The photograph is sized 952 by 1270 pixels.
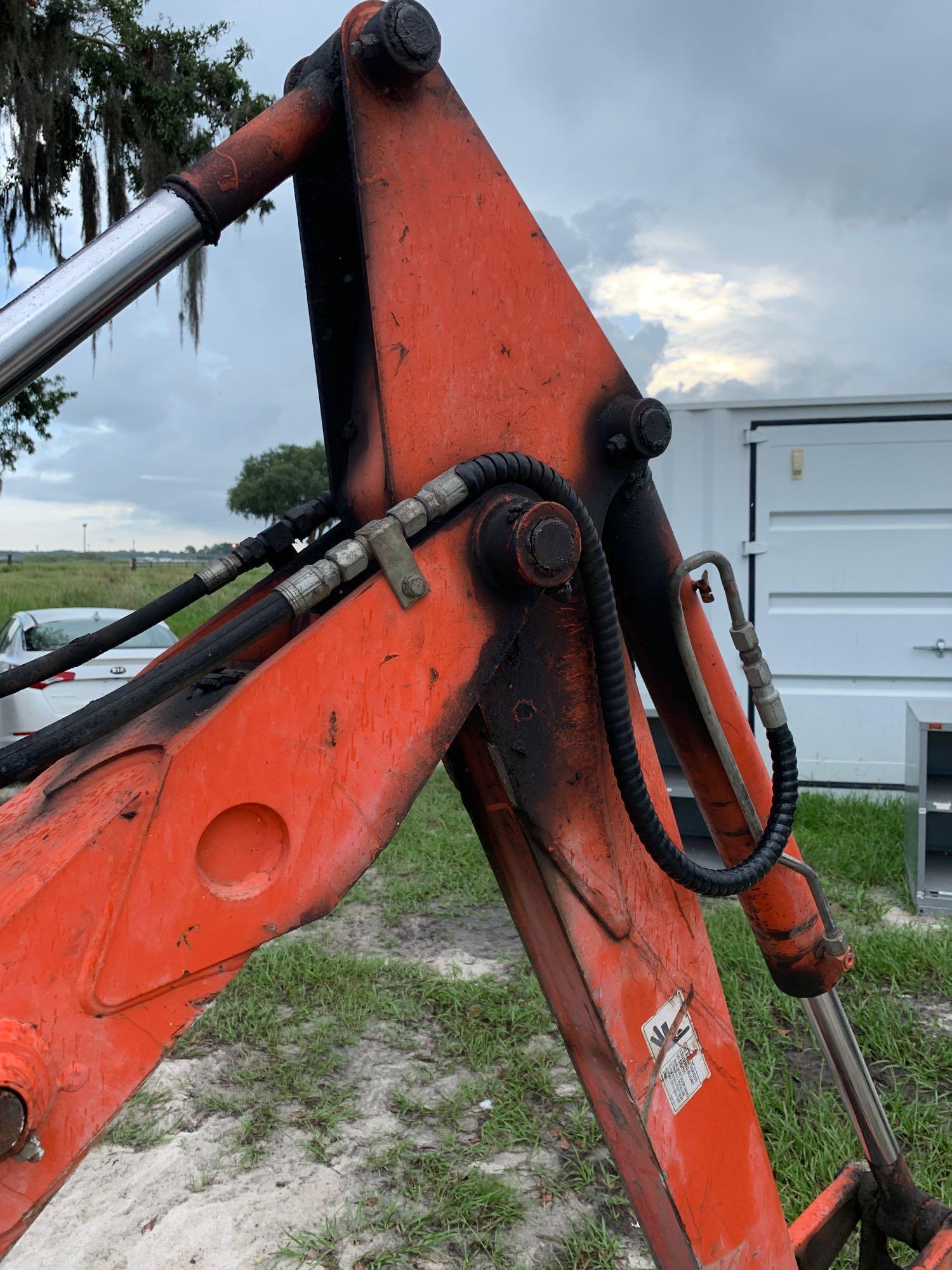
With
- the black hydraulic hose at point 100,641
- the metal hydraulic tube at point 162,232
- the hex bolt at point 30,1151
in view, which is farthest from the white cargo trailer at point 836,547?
the hex bolt at point 30,1151

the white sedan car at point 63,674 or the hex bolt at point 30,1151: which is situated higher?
the white sedan car at point 63,674

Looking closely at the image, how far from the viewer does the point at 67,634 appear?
7.31 meters

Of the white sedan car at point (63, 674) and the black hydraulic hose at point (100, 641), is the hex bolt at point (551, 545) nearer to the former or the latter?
the black hydraulic hose at point (100, 641)

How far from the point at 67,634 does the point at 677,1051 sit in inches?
269

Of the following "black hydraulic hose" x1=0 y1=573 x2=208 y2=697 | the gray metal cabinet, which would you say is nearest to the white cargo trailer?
the gray metal cabinet

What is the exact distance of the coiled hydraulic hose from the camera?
125cm

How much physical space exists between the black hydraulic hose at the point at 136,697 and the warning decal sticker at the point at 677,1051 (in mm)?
695

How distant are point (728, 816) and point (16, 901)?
3.14ft

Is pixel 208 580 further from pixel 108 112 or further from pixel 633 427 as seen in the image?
pixel 108 112

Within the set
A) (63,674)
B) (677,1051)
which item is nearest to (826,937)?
(677,1051)

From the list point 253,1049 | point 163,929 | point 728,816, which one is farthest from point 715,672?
point 253,1049

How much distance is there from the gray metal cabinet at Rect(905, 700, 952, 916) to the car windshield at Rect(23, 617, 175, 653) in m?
4.91

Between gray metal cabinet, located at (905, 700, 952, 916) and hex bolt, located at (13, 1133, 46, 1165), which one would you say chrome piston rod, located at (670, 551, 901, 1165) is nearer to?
hex bolt, located at (13, 1133, 46, 1165)

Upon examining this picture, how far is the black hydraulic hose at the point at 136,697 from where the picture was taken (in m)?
0.94
